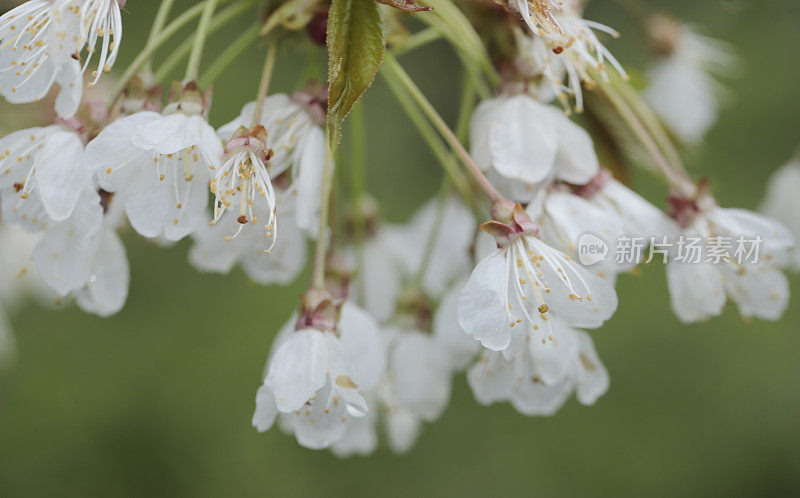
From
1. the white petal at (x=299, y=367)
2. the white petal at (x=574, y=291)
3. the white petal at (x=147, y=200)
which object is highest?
the white petal at (x=147, y=200)

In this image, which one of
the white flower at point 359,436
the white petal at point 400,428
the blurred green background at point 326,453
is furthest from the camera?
the blurred green background at point 326,453

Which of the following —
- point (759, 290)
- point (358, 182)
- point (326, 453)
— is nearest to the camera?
point (759, 290)

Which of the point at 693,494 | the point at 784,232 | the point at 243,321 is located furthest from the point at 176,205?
the point at 693,494

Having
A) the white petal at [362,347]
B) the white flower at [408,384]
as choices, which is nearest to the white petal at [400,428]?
the white flower at [408,384]

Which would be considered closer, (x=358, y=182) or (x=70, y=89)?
(x=70, y=89)

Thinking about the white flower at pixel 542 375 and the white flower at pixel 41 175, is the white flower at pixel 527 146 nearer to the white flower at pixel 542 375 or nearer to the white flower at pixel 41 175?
the white flower at pixel 542 375

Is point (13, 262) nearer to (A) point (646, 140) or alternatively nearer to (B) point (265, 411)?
(B) point (265, 411)

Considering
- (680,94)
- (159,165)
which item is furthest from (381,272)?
(680,94)
